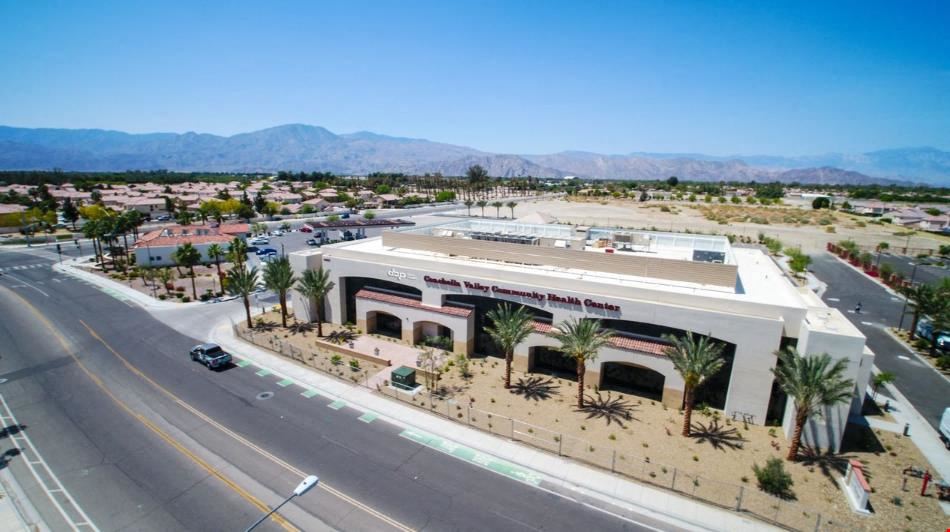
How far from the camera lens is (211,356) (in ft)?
122

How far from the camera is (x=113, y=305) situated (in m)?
53.5

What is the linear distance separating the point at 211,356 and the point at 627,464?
112 ft

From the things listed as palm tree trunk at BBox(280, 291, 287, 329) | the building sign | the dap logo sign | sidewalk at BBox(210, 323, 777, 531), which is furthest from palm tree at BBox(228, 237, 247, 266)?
the building sign

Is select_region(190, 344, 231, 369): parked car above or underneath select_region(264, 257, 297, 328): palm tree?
underneath

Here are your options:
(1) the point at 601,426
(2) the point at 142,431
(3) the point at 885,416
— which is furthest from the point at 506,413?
(3) the point at 885,416

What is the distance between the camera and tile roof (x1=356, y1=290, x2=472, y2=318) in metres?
39.1

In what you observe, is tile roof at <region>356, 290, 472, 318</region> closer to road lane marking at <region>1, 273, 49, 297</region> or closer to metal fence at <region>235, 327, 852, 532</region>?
metal fence at <region>235, 327, 852, 532</region>

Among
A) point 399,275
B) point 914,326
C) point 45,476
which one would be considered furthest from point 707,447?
point 45,476

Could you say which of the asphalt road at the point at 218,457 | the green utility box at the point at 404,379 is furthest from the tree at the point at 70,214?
the green utility box at the point at 404,379

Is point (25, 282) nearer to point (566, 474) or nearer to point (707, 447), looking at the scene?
point (566, 474)

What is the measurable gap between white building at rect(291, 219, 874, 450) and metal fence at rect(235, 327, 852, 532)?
7.29 metres

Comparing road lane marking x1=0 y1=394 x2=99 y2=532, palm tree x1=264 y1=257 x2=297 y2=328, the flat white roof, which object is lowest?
road lane marking x1=0 y1=394 x2=99 y2=532

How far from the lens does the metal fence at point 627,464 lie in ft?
70.9

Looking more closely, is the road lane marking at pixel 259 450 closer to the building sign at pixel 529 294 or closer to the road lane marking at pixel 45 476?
the road lane marking at pixel 45 476
